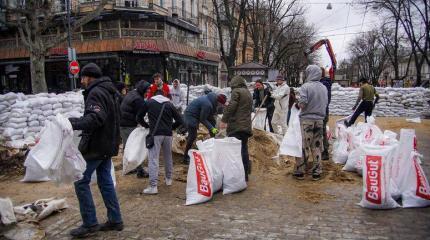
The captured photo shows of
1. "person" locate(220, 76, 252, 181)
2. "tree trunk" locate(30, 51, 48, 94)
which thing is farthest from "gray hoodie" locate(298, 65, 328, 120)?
"tree trunk" locate(30, 51, 48, 94)

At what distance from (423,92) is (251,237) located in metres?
19.4

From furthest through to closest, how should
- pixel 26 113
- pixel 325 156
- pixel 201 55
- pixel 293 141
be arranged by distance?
pixel 201 55 < pixel 26 113 < pixel 325 156 < pixel 293 141

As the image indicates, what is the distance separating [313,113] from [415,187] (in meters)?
1.88

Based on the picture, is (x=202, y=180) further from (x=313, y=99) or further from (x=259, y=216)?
(x=313, y=99)

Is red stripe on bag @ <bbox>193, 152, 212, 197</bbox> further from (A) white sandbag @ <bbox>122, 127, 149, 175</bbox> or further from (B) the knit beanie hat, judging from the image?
(B) the knit beanie hat

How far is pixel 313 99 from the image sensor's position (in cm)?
613

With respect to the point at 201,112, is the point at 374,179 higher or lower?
lower

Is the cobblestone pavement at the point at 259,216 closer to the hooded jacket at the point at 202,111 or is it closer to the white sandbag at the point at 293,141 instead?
the white sandbag at the point at 293,141

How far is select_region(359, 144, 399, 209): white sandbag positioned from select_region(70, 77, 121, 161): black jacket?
292cm

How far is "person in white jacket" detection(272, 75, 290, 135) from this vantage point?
1051 cm

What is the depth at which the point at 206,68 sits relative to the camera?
38.3 meters

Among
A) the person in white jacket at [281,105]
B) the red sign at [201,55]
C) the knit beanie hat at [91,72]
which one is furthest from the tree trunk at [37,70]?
the red sign at [201,55]

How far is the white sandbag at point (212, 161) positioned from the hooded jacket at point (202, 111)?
153 cm

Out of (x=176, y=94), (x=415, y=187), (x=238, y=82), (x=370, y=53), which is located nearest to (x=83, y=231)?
(x=238, y=82)
